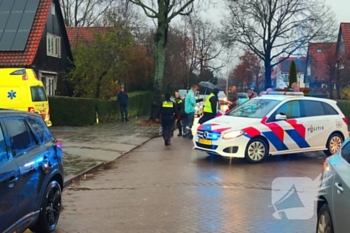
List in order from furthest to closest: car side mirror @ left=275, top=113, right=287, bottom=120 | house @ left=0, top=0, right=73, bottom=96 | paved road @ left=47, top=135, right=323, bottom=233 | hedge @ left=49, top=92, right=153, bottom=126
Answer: house @ left=0, top=0, right=73, bottom=96 → hedge @ left=49, top=92, right=153, bottom=126 → car side mirror @ left=275, top=113, right=287, bottom=120 → paved road @ left=47, top=135, right=323, bottom=233

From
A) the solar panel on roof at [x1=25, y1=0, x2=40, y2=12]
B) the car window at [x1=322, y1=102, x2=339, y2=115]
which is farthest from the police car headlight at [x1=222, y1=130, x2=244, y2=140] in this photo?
the solar panel on roof at [x1=25, y1=0, x2=40, y2=12]

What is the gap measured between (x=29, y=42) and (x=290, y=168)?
19165 mm

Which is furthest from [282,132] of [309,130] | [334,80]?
[334,80]

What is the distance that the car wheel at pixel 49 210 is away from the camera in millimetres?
6070

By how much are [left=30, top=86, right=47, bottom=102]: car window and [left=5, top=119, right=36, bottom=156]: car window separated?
471 inches

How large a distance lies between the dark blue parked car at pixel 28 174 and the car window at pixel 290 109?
7.15 m

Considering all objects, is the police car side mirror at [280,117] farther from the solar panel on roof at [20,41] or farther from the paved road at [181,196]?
the solar panel on roof at [20,41]

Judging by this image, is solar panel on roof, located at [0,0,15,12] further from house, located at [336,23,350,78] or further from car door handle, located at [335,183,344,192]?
car door handle, located at [335,183,344,192]

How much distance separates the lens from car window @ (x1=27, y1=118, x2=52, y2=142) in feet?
20.8

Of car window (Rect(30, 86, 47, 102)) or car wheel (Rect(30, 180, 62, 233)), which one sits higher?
car window (Rect(30, 86, 47, 102))

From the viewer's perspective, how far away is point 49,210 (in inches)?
246

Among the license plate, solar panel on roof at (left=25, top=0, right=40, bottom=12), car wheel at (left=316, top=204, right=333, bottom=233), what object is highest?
solar panel on roof at (left=25, top=0, right=40, bottom=12)

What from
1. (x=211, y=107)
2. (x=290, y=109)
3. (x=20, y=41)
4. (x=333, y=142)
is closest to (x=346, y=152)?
(x=290, y=109)

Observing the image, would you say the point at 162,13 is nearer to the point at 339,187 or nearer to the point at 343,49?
the point at 339,187
